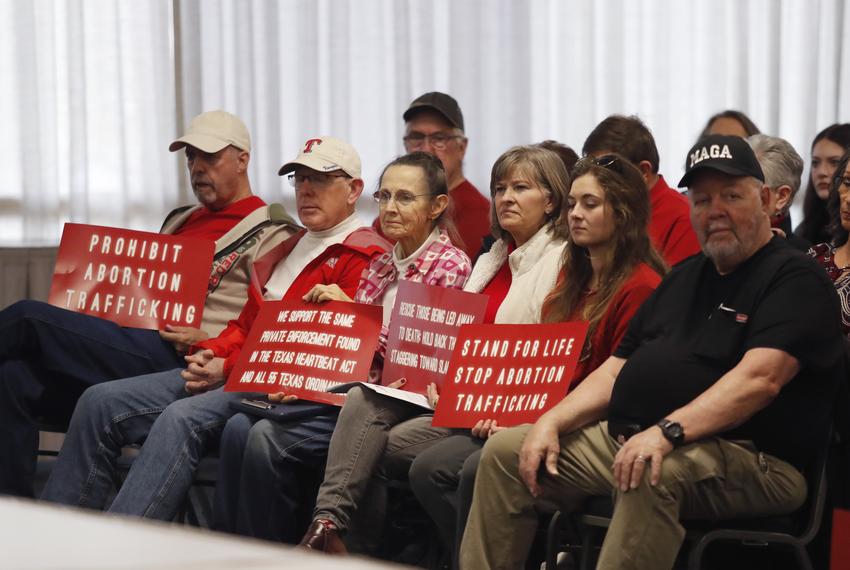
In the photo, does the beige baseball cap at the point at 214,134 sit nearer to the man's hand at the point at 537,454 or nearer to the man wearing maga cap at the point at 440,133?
the man wearing maga cap at the point at 440,133

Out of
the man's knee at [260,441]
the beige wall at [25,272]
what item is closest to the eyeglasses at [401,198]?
the man's knee at [260,441]

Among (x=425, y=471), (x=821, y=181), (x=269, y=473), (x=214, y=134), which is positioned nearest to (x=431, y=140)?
(x=214, y=134)

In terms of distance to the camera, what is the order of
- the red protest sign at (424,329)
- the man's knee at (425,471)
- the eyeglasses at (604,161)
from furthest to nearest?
1. the red protest sign at (424,329)
2. the eyeglasses at (604,161)
3. the man's knee at (425,471)

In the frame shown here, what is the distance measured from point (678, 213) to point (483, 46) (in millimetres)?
1945

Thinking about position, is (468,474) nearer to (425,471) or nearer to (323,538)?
(425,471)

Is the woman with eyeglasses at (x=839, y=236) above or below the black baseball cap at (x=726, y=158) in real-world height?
below

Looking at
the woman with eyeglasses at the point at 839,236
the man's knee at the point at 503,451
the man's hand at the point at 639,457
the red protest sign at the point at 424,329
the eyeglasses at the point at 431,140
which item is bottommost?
the man's knee at the point at 503,451

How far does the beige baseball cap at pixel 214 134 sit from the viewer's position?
183 inches

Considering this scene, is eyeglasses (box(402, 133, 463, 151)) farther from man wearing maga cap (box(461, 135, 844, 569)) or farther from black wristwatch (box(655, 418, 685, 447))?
black wristwatch (box(655, 418, 685, 447))

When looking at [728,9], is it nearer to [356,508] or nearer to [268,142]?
[268,142]

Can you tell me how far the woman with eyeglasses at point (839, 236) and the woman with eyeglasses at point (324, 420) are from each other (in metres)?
1.05

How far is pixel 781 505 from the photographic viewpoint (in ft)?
9.45

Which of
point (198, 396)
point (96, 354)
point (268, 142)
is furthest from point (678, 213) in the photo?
point (268, 142)

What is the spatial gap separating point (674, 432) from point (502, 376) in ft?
2.16
